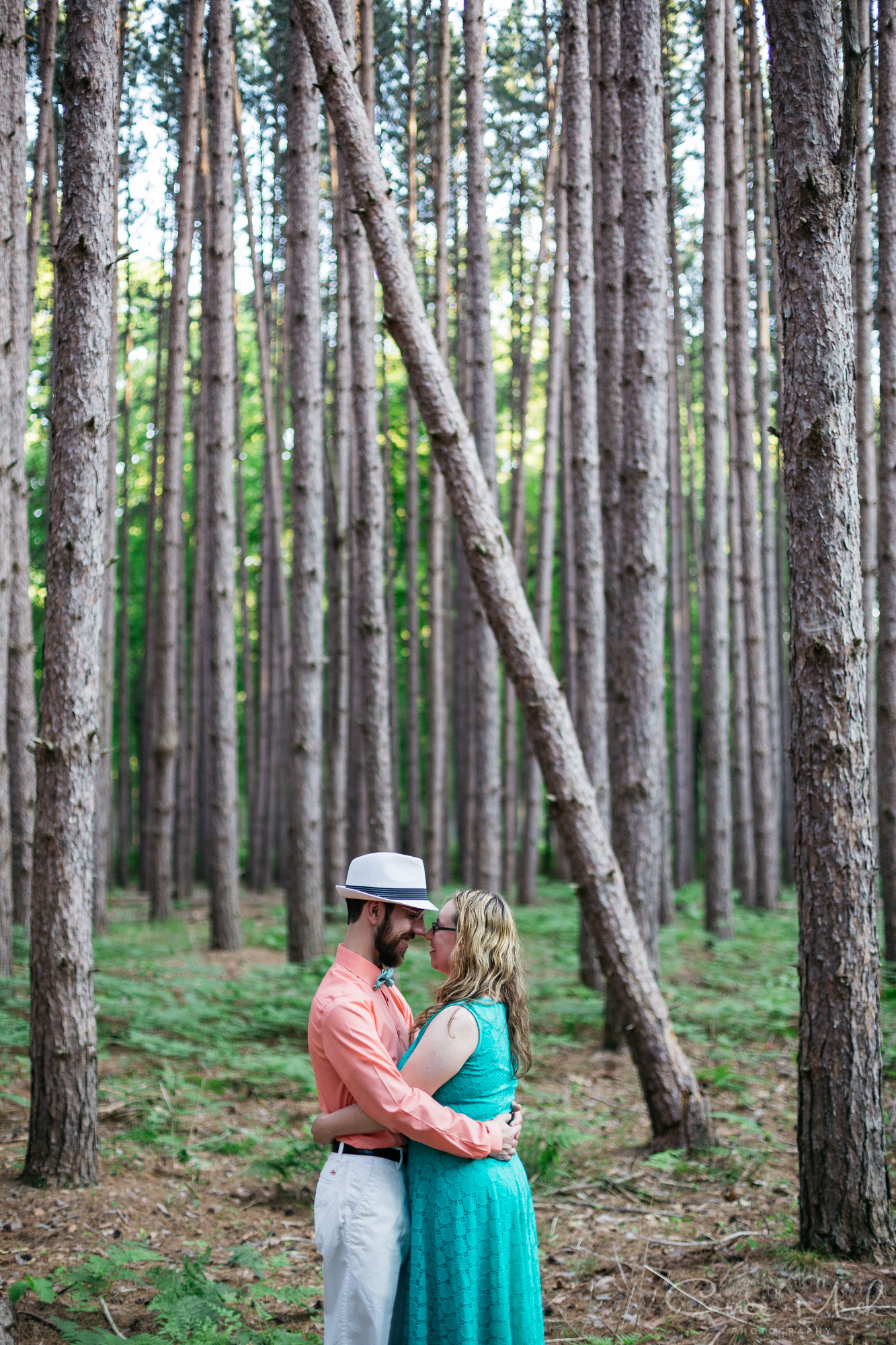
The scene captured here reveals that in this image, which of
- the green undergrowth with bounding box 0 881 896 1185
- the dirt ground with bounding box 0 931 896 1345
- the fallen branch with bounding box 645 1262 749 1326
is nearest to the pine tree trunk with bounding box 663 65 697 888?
the green undergrowth with bounding box 0 881 896 1185

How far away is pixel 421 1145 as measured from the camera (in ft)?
8.50

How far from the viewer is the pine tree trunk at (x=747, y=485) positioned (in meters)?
10.5

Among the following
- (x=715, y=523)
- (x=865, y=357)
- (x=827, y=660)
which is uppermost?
(x=865, y=357)

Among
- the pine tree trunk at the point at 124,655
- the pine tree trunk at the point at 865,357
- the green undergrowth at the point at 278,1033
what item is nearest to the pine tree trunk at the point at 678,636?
the pine tree trunk at the point at 865,357

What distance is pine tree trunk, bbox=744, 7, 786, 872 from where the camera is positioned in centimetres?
1145

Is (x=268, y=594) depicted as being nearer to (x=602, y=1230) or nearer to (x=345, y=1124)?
(x=602, y=1230)

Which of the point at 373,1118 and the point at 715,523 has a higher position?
the point at 715,523

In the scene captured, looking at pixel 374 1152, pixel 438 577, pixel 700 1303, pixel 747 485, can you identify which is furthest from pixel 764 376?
pixel 374 1152

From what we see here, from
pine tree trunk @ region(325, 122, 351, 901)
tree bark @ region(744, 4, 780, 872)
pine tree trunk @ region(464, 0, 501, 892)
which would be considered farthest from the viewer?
pine tree trunk @ region(325, 122, 351, 901)

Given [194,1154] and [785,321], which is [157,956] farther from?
[785,321]

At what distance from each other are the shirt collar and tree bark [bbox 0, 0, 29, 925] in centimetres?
506

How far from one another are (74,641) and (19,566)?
4923 millimetres

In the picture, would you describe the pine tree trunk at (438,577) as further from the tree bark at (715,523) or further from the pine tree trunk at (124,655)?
the pine tree trunk at (124,655)

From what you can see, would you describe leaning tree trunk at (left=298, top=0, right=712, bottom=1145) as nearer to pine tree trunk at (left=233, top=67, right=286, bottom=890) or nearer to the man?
the man
